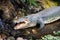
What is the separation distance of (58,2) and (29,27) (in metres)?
1.69

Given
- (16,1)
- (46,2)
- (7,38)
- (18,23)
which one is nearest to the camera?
(7,38)

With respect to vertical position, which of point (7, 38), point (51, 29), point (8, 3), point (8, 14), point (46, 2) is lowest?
point (7, 38)

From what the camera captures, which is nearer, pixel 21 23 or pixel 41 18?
pixel 21 23

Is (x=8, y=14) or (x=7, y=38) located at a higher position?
(x=8, y=14)

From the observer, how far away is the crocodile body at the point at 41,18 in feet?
16.0

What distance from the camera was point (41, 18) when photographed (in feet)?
17.6

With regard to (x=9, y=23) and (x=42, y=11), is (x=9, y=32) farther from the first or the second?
(x=42, y=11)

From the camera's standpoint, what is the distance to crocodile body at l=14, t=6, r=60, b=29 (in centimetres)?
489

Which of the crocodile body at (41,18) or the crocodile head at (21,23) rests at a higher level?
the crocodile body at (41,18)

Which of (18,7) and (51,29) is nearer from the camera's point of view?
(51,29)

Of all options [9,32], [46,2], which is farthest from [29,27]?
[46,2]

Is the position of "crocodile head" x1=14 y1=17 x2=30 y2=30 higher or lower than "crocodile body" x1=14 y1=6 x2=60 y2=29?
lower

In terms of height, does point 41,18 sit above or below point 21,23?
above

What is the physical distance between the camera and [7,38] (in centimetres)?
455
